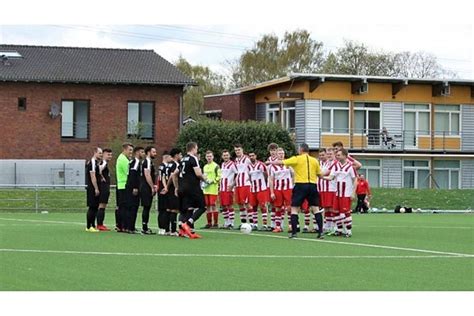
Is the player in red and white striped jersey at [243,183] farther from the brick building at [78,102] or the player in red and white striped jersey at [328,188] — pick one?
the brick building at [78,102]

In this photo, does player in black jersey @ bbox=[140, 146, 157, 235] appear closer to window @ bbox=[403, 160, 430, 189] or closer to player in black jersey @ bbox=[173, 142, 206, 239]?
player in black jersey @ bbox=[173, 142, 206, 239]

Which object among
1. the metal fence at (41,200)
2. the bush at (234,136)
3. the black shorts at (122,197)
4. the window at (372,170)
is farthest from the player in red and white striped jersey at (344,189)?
the window at (372,170)

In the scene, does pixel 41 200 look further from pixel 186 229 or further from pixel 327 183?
pixel 186 229

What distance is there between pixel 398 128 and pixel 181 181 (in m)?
44.9

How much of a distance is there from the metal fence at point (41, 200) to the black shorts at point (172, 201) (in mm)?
17692

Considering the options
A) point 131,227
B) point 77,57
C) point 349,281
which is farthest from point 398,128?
point 349,281

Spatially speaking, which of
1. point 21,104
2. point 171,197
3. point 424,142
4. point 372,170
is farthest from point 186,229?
point 424,142

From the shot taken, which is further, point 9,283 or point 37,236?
point 37,236

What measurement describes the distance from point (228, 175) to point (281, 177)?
238cm

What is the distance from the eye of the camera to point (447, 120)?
227 ft

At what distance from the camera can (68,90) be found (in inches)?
2397

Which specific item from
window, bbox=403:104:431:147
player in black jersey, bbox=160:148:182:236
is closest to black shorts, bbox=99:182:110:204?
player in black jersey, bbox=160:148:182:236

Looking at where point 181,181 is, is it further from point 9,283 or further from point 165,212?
point 9,283

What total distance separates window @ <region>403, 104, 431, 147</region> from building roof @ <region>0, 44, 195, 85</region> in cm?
1486
